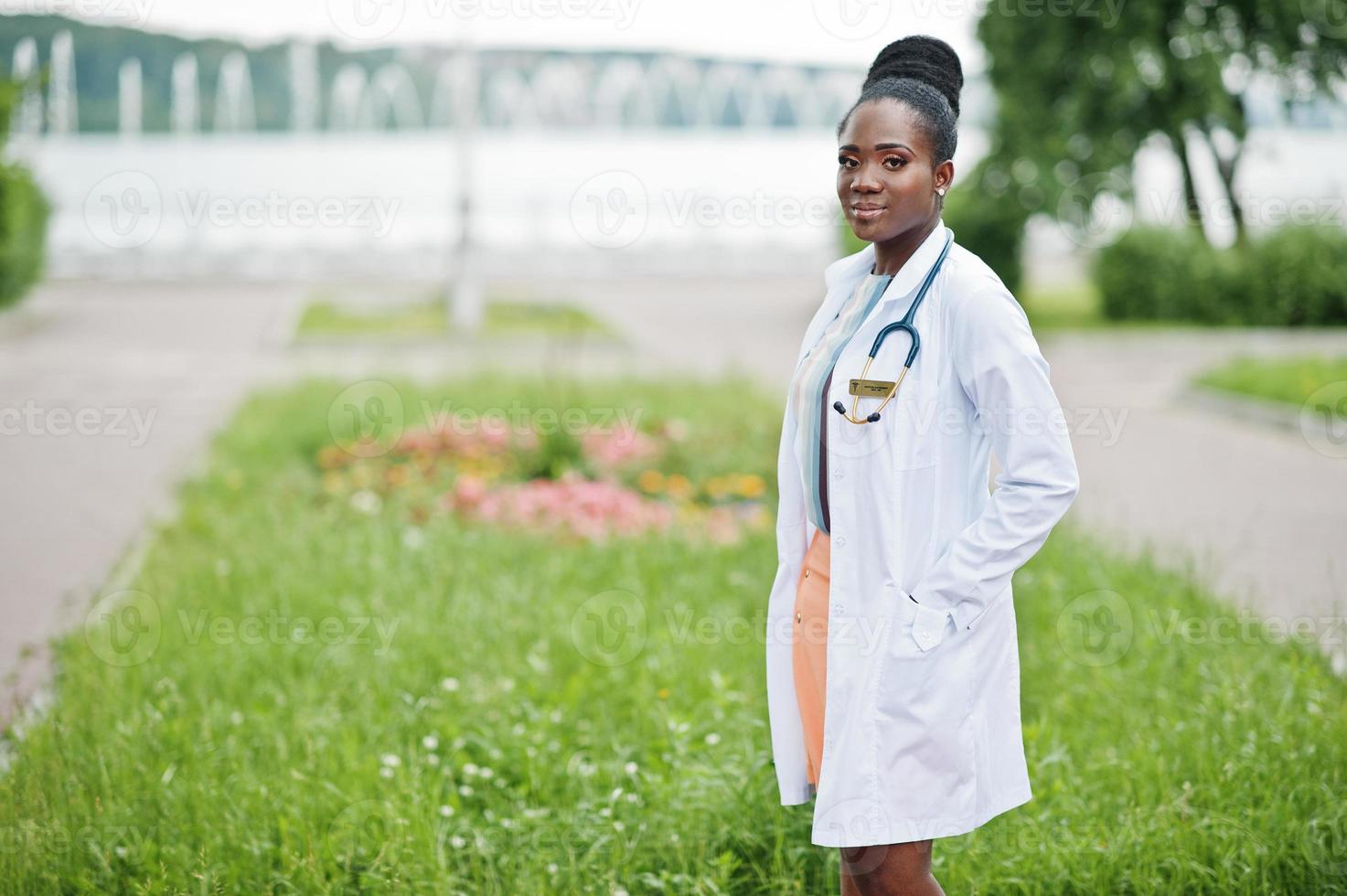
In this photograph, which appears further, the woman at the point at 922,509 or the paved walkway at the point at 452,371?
the paved walkway at the point at 452,371

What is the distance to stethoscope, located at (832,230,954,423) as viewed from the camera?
8.15ft

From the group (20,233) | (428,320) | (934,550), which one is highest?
(934,550)

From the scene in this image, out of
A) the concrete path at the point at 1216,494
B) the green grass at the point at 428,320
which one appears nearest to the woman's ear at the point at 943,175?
the concrete path at the point at 1216,494

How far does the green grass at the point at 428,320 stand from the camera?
61.6ft

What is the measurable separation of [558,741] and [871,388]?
2217mm

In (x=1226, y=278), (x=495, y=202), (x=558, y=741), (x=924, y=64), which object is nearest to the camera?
(x=924, y=64)

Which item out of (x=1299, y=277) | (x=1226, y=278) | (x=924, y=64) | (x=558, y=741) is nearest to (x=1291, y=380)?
(x=1299, y=277)

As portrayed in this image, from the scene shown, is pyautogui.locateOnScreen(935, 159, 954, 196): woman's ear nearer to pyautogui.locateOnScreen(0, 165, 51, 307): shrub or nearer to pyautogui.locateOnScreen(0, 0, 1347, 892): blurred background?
pyautogui.locateOnScreen(0, 0, 1347, 892): blurred background

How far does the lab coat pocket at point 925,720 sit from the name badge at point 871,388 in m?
0.35

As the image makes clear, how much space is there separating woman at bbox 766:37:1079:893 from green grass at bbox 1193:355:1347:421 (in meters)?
9.81

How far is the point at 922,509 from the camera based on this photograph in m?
2.51

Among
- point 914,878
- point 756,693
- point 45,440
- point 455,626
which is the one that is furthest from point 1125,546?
point 45,440

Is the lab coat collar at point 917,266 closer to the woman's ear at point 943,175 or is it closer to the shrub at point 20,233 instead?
the woman's ear at point 943,175

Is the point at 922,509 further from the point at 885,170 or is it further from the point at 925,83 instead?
the point at 925,83
